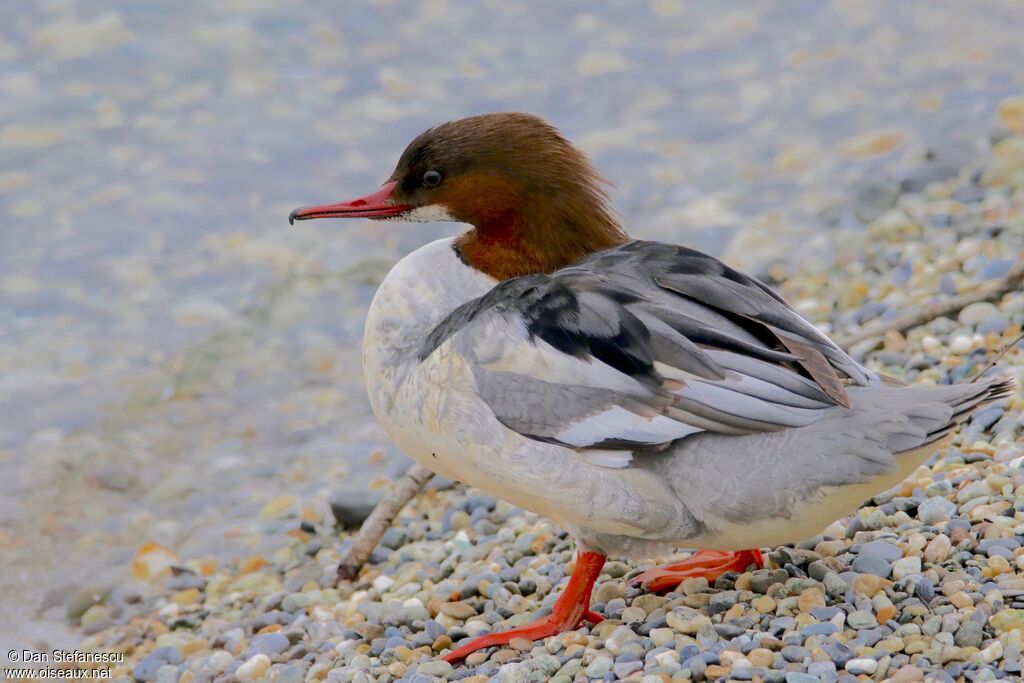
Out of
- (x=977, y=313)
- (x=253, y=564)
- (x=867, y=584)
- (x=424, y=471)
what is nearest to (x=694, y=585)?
(x=867, y=584)

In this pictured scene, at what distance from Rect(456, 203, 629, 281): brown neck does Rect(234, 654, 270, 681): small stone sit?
55.1 inches

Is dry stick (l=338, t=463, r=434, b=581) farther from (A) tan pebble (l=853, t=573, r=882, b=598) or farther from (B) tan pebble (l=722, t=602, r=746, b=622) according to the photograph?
(A) tan pebble (l=853, t=573, r=882, b=598)

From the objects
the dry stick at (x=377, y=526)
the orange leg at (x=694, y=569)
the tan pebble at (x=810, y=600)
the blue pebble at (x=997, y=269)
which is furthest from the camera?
the blue pebble at (x=997, y=269)

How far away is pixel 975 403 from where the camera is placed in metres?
3.09

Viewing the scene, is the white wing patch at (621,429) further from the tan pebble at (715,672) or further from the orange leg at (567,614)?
the tan pebble at (715,672)

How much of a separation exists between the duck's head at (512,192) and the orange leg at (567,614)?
2.99ft

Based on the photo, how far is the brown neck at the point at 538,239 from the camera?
3861 mm

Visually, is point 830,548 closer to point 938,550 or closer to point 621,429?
point 938,550

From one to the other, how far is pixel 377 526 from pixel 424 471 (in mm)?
262

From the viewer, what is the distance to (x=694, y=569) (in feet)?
12.4

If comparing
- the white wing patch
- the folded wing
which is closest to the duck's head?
the folded wing

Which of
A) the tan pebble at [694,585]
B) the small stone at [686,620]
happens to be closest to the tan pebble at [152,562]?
the tan pebble at [694,585]

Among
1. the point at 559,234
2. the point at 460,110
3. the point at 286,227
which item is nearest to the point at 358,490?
the point at 559,234

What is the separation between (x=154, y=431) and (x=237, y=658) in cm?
233
